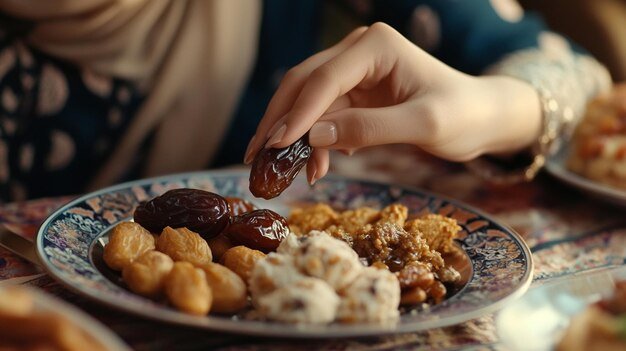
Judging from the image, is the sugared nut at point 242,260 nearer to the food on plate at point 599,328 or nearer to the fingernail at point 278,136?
the fingernail at point 278,136

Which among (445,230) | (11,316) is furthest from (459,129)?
(11,316)

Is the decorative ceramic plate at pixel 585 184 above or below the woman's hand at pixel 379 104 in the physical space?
below

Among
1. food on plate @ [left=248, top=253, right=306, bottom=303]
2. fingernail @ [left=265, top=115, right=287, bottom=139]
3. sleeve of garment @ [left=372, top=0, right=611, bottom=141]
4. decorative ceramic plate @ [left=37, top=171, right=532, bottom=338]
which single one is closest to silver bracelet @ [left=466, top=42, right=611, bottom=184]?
sleeve of garment @ [left=372, top=0, right=611, bottom=141]

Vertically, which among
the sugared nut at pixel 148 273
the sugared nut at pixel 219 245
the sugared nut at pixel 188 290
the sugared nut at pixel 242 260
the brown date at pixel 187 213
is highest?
the sugared nut at pixel 188 290

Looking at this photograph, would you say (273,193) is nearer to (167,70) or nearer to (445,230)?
(445,230)

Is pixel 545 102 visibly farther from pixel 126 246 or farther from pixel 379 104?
pixel 126 246

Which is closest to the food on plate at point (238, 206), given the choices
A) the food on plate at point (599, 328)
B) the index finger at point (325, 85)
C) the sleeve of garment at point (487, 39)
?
the index finger at point (325, 85)

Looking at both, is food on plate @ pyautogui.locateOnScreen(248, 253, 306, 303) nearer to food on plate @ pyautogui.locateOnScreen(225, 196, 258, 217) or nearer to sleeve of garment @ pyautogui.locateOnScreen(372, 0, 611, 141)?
food on plate @ pyautogui.locateOnScreen(225, 196, 258, 217)
